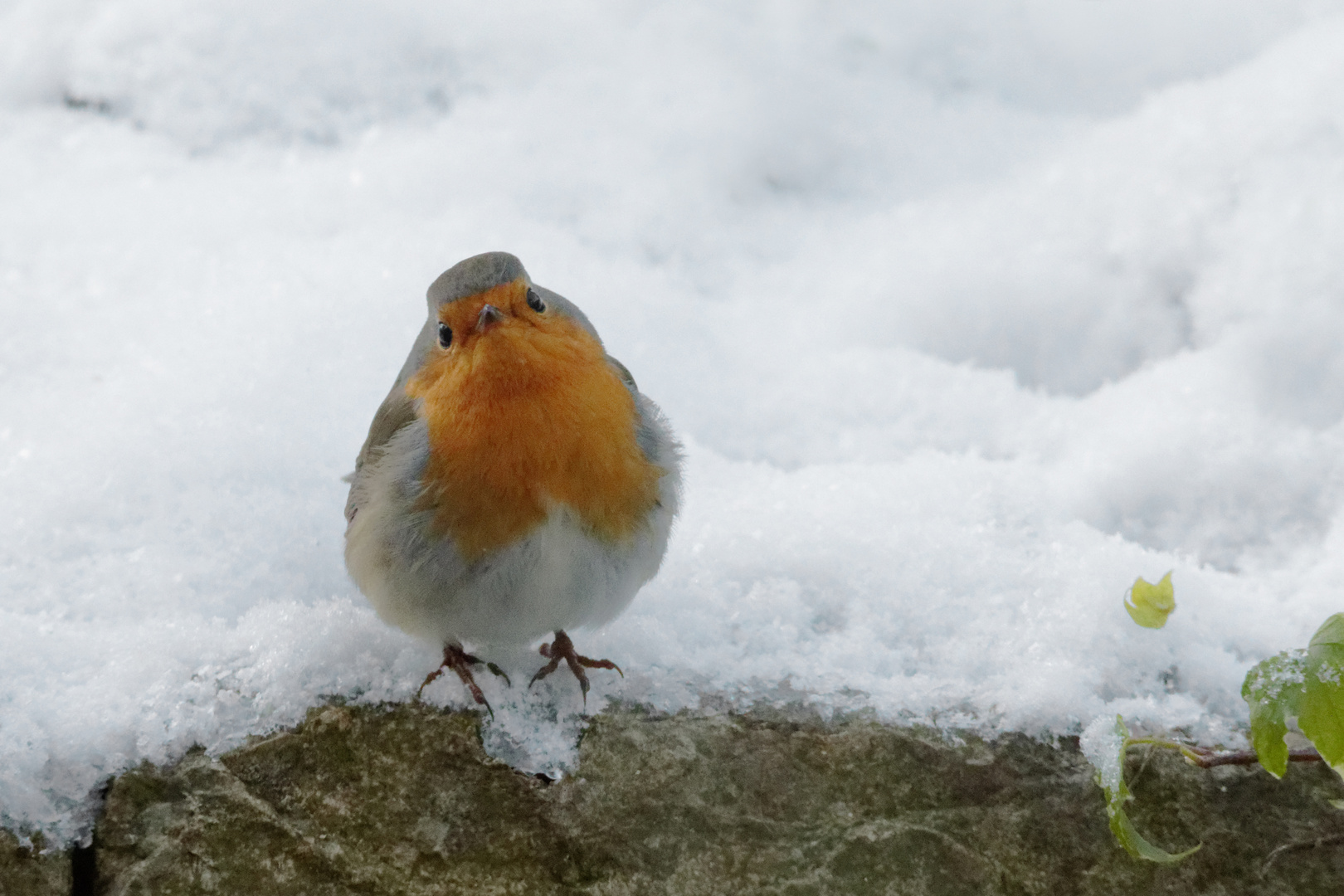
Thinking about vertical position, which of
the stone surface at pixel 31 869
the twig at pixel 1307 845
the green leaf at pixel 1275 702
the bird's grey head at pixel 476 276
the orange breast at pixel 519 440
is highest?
the bird's grey head at pixel 476 276

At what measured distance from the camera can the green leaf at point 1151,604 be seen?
8.28 feet

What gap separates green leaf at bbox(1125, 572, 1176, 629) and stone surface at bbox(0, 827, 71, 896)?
223 cm

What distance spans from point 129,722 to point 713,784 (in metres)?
1.21

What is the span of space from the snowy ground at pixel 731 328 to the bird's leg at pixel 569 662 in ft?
0.12

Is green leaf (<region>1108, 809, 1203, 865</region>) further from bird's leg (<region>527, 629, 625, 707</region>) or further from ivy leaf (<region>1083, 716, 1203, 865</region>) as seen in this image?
bird's leg (<region>527, 629, 625, 707</region>)

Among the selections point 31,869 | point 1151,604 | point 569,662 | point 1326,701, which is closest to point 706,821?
point 569,662

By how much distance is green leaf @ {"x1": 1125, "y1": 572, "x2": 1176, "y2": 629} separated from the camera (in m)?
2.52

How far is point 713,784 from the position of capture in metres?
2.47

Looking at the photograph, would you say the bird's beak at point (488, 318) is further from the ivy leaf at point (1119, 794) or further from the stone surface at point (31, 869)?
the ivy leaf at point (1119, 794)

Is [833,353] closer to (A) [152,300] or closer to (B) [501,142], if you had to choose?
(B) [501,142]

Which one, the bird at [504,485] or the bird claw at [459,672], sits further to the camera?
the bird claw at [459,672]

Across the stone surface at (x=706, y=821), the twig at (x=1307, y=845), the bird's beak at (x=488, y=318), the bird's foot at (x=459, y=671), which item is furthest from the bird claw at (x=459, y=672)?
the twig at (x=1307, y=845)

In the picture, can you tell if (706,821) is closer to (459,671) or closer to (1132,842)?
(459,671)

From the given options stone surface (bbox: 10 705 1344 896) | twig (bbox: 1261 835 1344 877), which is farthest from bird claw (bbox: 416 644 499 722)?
twig (bbox: 1261 835 1344 877)
